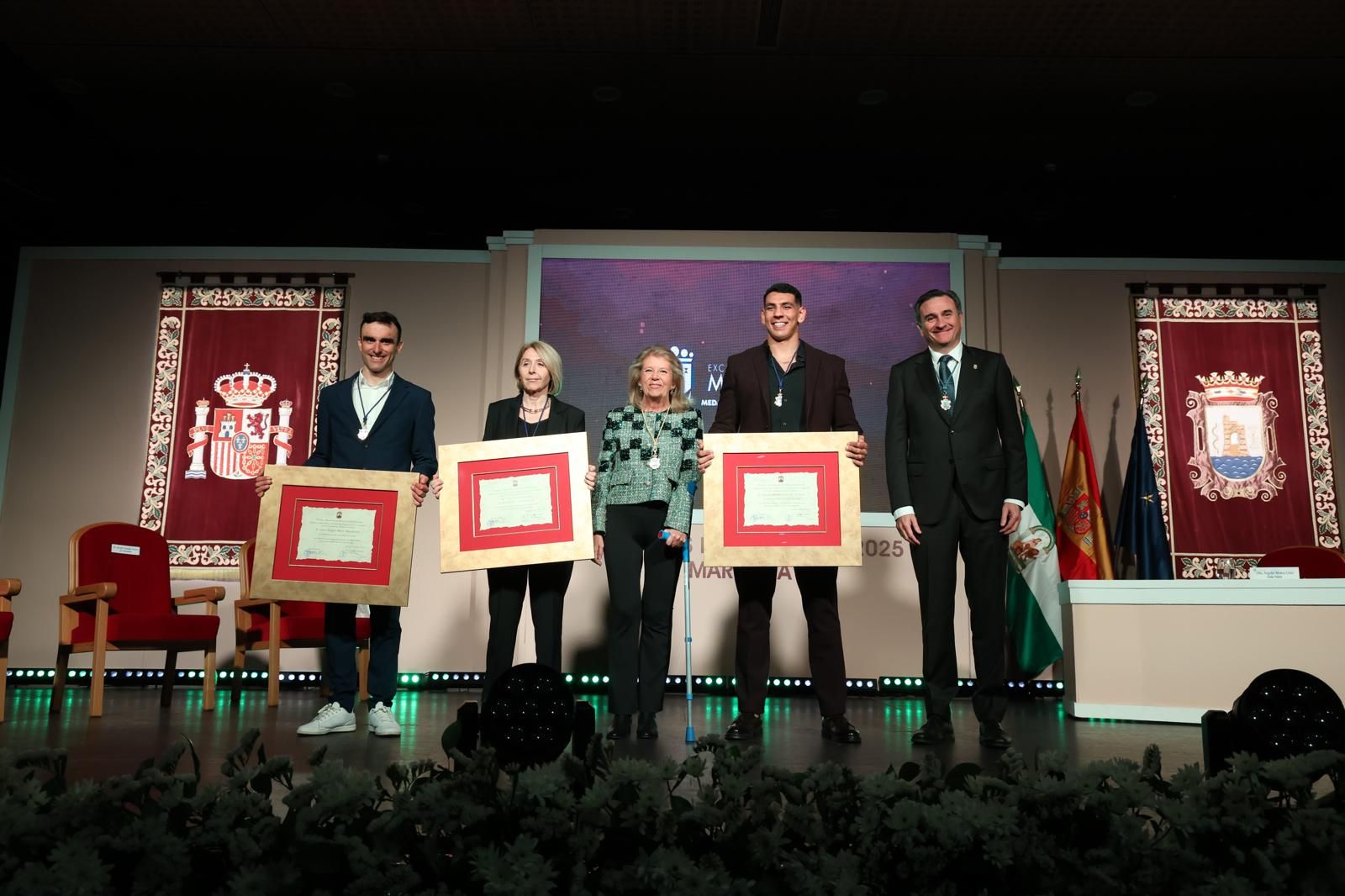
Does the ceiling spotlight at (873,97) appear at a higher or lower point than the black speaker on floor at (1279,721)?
higher

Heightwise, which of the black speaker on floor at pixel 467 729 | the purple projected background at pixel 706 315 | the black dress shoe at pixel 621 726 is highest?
the purple projected background at pixel 706 315

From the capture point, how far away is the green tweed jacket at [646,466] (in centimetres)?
353

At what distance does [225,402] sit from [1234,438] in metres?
6.37

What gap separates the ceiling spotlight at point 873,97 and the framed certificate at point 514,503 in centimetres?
349

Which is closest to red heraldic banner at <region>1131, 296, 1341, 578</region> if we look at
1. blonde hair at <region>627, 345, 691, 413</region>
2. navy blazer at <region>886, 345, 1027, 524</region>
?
navy blazer at <region>886, 345, 1027, 524</region>

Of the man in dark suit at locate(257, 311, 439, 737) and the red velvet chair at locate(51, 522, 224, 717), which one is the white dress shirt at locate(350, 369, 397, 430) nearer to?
the man in dark suit at locate(257, 311, 439, 737)

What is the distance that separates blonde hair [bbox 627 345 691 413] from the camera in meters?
3.62

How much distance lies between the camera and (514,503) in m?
3.52

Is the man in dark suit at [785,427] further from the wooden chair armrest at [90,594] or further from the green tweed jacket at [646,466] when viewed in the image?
the wooden chair armrest at [90,594]

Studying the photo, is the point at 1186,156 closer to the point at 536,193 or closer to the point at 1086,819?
the point at 536,193

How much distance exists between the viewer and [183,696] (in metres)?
5.31

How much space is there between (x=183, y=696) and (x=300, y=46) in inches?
142

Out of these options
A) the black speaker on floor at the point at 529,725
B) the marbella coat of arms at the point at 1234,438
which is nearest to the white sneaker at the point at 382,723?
the black speaker on floor at the point at 529,725

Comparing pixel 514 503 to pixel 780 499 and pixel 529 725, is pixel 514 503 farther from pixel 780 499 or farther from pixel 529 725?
pixel 529 725
